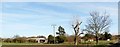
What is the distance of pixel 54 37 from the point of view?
64438mm

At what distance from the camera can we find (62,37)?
63125 millimetres

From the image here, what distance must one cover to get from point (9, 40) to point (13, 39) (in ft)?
7.39

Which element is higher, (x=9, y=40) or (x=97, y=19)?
(x=97, y=19)

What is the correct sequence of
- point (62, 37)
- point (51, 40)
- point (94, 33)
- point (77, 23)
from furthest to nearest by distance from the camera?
point (51, 40) → point (62, 37) → point (77, 23) → point (94, 33)

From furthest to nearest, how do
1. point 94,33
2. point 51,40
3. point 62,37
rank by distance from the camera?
point 51,40 < point 62,37 < point 94,33

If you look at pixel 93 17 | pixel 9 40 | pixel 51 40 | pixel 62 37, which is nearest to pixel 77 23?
pixel 93 17

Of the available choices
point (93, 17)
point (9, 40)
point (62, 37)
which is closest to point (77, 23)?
point (93, 17)

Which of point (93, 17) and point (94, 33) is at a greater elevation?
point (93, 17)

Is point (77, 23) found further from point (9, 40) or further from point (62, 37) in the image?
point (9, 40)

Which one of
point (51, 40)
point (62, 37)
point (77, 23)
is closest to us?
point (77, 23)

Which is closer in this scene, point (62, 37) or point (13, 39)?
point (62, 37)

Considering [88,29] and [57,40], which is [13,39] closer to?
[57,40]

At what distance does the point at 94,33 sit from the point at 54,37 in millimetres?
22832

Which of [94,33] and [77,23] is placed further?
[77,23]
